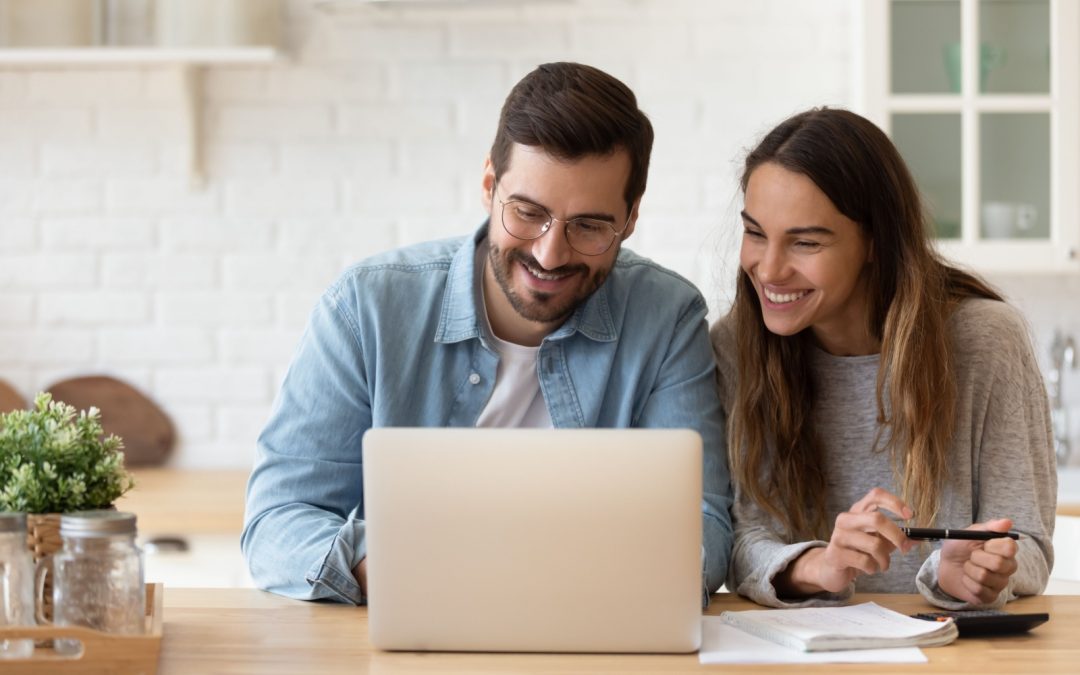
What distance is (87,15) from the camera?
10.6ft

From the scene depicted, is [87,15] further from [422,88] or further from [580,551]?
[580,551]

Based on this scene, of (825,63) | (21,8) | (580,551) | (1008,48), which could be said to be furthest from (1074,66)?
(21,8)

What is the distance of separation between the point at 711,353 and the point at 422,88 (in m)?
1.56

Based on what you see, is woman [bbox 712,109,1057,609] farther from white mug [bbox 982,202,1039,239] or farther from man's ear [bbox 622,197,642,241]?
white mug [bbox 982,202,1039,239]

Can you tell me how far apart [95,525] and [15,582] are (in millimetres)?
126

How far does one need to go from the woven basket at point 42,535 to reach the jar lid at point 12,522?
0.10ft

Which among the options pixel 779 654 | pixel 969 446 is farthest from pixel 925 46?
pixel 779 654

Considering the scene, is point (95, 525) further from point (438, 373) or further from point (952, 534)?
point (952, 534)

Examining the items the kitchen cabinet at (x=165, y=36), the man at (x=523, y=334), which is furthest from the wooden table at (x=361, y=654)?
the kitchen cabinet at (x=165, y=36)

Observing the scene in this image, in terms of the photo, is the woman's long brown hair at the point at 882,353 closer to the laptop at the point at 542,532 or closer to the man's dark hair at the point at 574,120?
the man's dark hair at the point at 574,120

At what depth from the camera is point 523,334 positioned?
2.03m

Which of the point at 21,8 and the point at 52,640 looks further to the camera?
the point at 21,8

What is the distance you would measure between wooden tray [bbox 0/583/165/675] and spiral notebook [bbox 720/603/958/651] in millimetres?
662

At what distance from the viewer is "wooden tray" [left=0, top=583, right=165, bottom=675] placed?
4.26ft
